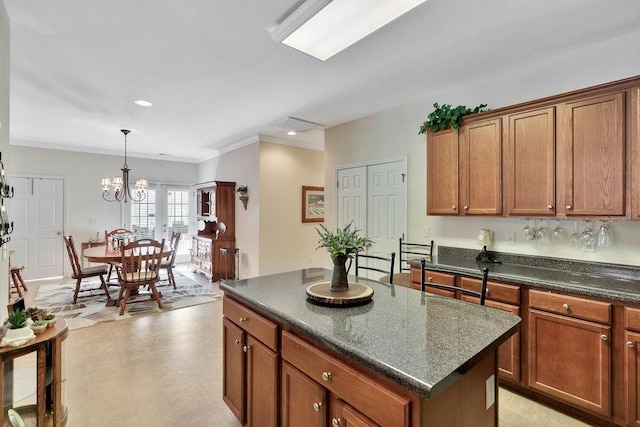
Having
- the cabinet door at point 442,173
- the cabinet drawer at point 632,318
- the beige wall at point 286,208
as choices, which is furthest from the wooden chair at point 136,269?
the cabinet drawer at point 632,318

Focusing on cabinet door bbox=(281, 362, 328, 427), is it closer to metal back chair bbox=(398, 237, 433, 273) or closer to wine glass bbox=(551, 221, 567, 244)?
metal back chair bbox=(398, 237, 433, 273)

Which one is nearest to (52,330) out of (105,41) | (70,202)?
(105,41)

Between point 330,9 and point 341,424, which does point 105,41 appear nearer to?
point 330,9

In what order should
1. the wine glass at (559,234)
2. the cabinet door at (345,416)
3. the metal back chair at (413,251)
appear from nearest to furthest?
1. the cabinet door at (345,416)
2. the wine glass at (559,234)
3. the metal back chair at (413,251)

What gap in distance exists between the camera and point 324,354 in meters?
1.26

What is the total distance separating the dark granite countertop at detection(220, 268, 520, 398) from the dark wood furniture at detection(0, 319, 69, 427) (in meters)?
0.98

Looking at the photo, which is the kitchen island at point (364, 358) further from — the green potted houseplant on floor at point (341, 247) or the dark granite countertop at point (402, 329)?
the green potted houseplant on floor at point (341, 247)

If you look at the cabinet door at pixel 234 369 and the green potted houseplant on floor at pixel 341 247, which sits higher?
the green potted houseplant on floor at pixel 341 247

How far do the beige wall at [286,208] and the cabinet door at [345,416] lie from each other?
170 inches

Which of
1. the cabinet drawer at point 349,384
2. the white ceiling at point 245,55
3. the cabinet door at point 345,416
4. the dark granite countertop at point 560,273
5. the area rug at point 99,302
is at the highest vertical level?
the white ceiling at point 245,55

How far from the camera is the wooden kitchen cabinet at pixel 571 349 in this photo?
1906mm

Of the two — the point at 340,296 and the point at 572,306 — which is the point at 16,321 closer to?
the point at 340,296

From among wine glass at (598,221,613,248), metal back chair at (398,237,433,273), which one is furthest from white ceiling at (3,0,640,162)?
metal back chair at (398,237,433,273)

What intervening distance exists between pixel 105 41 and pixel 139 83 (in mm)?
807
